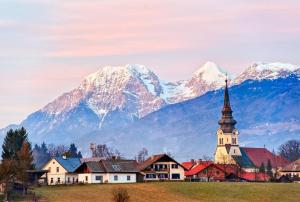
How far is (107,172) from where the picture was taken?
609ft

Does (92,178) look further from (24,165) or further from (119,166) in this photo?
(24,165)

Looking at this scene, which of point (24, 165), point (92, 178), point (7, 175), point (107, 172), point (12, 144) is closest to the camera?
point (7, 175)

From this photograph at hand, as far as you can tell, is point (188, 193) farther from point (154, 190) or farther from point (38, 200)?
point (38, 200)

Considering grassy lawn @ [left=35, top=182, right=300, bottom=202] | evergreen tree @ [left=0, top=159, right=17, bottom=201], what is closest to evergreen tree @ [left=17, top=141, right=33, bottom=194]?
evergreen tree @ [left=0, top=159, right=17, bottom=201]

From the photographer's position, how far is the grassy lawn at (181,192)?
142863mm

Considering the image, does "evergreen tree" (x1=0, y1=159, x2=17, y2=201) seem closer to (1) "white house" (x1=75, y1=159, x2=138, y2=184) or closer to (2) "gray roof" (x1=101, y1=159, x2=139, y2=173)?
(1) "white house" (x1=75, y1=159, x2=138, y2=184)

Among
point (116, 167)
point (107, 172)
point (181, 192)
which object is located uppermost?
point (116, 167)

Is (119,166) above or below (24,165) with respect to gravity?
above

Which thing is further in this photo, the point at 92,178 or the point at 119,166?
the point at 119,166

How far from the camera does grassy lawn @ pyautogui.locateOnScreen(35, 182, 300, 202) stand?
143 m

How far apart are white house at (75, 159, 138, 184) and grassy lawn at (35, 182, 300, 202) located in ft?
63.6

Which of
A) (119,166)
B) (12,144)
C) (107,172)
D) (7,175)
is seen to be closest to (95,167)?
(107,172)

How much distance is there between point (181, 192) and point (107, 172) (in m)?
34.7

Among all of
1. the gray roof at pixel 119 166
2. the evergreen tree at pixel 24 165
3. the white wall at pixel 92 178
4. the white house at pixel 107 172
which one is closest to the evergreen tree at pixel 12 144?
the evergreen tree at pixel 24 165
